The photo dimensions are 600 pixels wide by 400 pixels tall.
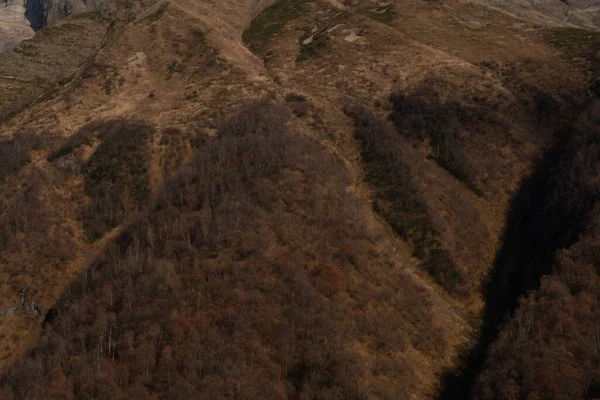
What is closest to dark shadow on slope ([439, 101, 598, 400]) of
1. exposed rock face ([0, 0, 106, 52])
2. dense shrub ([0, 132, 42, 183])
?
dense shrub ([0, 132, 42, 183])

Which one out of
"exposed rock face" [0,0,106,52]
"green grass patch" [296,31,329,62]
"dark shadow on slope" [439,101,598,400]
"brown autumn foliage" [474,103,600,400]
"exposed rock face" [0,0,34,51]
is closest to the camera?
"brown autumn foliage" [474,103,600,400]

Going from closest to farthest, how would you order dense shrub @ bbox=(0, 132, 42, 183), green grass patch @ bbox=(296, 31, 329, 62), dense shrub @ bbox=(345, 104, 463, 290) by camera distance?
dense shrub @ bbox=(345, 104, 463, 290) < dense shrub @ bbox=(0, 132, 42, 183) < green grass patch @ bbox=(296, 31, 329, 62)

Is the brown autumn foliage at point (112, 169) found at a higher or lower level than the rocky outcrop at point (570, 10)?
higher

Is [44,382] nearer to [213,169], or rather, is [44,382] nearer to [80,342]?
[80,342]

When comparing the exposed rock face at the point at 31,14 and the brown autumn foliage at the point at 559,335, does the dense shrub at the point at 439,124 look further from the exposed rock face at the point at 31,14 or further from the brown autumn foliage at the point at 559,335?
the exposed rock face at the point at 31,14

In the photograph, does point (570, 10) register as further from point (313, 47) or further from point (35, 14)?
point (35, 14)

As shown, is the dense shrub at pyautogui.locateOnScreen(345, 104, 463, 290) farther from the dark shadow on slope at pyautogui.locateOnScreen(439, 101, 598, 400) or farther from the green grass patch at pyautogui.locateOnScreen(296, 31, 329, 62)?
the green grass patch at pyautogui.locateOnScreen(296, 31, 329, 62)

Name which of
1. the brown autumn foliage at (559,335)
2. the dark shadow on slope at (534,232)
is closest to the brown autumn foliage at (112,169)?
the dark shadow on slope at (534,232)
